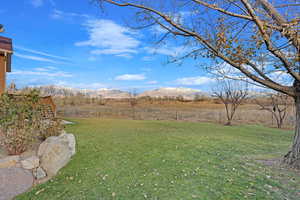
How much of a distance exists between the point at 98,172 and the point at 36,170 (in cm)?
124

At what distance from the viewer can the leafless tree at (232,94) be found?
12930 mm

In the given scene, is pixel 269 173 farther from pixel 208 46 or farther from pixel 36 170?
pixel 36 170

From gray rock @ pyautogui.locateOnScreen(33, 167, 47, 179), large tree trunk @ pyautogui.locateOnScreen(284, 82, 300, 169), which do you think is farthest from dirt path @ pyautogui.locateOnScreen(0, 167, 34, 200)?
large tree trunk @ pyautogui.locateOnScreen(284, 82, 300, 169)

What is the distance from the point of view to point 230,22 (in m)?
3.77

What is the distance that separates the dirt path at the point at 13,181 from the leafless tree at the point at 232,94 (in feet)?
40.4

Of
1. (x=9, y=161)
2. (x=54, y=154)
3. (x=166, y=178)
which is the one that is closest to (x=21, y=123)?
(x=9, y=161)

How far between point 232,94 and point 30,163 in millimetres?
13325

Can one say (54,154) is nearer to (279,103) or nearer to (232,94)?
(232,94)

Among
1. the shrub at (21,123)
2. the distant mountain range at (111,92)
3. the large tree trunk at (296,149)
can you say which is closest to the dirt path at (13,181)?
the shrub at (21,123)

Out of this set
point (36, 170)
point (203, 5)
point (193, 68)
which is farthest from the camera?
point (193, 68)

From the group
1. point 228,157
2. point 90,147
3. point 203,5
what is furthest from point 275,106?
point 90,147

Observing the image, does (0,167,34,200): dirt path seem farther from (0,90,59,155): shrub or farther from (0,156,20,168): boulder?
(0,90,59,155): shrub

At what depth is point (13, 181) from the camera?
9.93 ft

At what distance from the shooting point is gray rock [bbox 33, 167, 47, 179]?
328 cm
